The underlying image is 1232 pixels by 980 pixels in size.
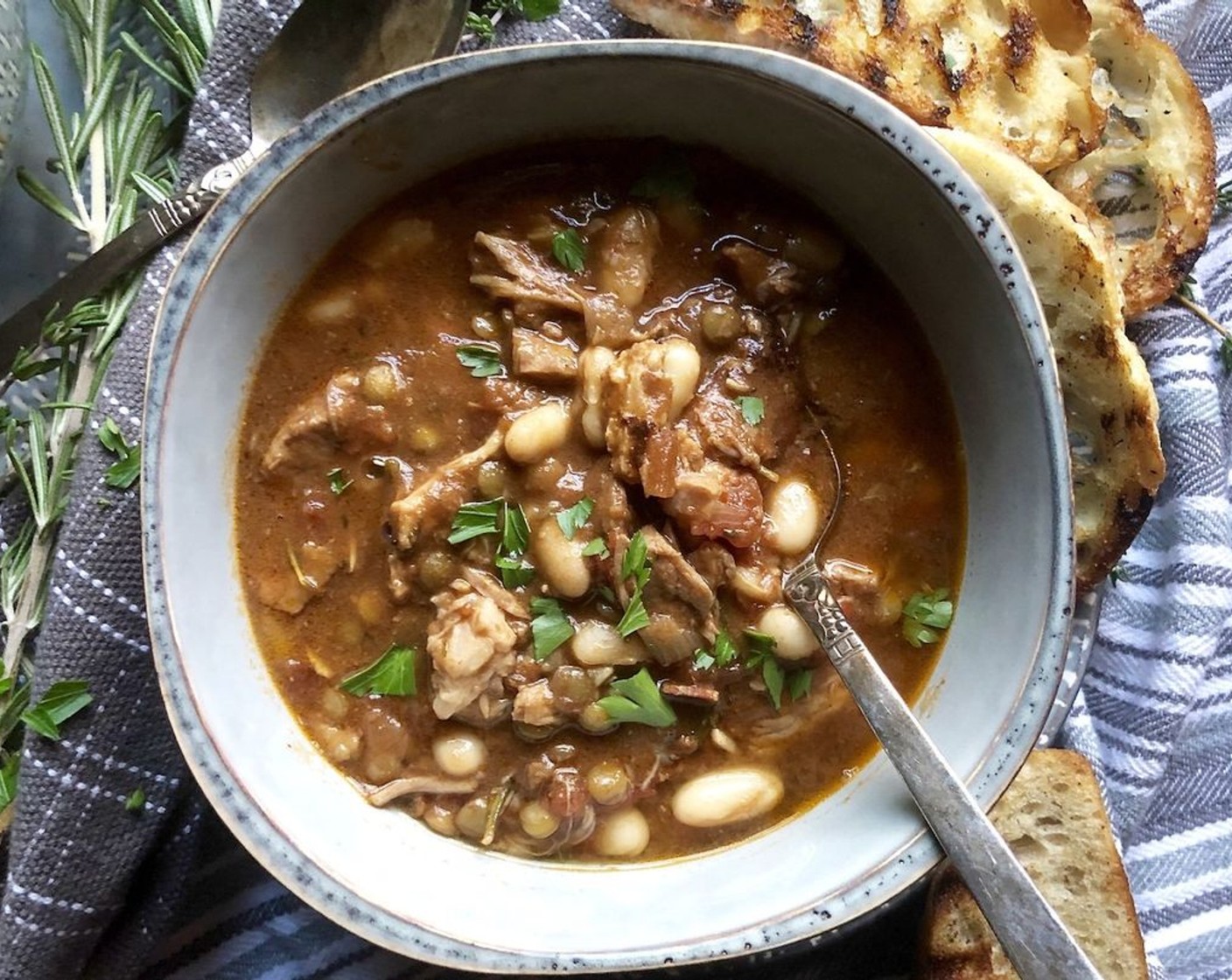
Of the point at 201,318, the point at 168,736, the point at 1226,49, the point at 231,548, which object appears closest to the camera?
the point at 201,318

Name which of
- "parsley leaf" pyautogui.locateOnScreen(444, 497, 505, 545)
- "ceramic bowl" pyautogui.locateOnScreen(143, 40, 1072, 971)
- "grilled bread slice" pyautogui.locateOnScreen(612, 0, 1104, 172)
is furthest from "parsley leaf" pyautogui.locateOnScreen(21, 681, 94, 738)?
"grilled bread slice" pyautogui.locateOnScreen(612, 0, 1104, 172)

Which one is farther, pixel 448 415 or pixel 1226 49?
pixel 1226 49

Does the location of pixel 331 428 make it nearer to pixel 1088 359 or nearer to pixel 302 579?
pixel 302 579

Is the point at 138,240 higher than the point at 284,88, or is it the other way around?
the point at 284,88

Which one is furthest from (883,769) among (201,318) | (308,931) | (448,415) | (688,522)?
(201,318)

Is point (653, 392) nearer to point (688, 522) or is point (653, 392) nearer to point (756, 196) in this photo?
point (688, 522)

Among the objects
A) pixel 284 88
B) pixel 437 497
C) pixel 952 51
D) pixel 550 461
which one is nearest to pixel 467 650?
pixel 437 497

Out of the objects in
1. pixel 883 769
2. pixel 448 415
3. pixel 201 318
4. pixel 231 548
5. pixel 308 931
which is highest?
pixel 201 318
